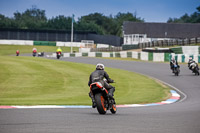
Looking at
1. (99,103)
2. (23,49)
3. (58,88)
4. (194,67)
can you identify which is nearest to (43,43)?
(23,49)

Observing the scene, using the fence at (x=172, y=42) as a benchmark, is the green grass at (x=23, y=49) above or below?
below

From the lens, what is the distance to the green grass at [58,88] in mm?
16141

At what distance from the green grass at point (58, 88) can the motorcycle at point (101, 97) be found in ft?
13.6

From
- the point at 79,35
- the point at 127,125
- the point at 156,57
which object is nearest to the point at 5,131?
the point at 127,125

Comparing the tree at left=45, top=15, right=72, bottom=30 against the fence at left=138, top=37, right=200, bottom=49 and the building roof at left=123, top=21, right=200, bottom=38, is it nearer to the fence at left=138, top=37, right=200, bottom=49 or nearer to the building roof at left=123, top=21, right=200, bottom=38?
the building roof at left=123, top=21, right=200, bottom=38

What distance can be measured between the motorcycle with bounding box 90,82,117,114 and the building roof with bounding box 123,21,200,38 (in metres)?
87.3

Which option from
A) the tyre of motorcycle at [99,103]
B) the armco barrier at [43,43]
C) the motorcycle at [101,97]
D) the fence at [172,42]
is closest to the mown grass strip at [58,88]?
the motorcycle at [101,97]

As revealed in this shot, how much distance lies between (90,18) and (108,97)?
174629 millimetres

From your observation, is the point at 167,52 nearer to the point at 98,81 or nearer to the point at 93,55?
the point at 93,55

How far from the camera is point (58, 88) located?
19391mm

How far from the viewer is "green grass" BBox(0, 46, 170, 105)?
53.0 feet

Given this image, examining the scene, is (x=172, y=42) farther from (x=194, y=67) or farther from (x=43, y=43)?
(x=43, y=43)

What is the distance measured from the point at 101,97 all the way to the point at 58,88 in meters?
9.15

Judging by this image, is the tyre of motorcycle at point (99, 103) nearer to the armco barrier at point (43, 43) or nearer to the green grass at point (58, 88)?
the green grass at point (58, 88)
